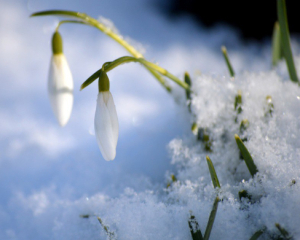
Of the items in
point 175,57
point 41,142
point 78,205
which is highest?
point 175,57

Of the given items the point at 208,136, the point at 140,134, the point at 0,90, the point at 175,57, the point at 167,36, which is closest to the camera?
the point at 208,136

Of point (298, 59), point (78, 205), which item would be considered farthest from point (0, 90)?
point (298, 59)

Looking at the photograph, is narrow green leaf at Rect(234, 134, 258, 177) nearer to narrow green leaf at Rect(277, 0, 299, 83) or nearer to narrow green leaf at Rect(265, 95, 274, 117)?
narrow green leaf at Rect(265, 95, 274, 117)

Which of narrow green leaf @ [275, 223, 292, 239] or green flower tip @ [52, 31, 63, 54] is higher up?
green flower tip @ [52, 31, 63, 54]

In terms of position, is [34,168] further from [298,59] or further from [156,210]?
[298,59]

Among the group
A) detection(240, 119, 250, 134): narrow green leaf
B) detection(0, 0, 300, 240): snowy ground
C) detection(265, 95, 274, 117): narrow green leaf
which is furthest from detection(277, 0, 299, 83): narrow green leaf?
detection(240, 119, 250, 134): narrow green leaf

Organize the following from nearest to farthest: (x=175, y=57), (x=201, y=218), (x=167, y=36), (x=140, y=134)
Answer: (x=201, y=218), (x=140, y=134), (x=175, y=57), (x=167, y=36)

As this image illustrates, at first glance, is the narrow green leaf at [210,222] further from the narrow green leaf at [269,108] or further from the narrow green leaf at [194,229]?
the narrow green leaf at [269,108]
